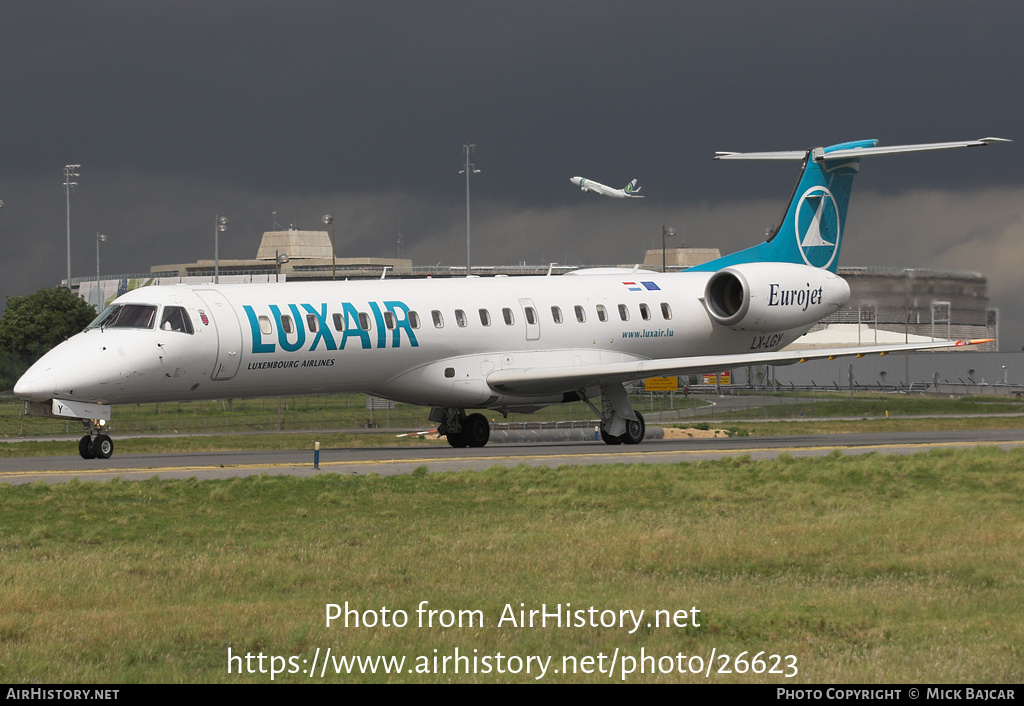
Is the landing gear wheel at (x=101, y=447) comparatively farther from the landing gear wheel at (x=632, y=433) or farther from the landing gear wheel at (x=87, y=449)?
the landing gear wheel at (x=632, y=433)

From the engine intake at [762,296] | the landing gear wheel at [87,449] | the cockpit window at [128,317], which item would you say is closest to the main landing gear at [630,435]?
the engine intake at [762,296]

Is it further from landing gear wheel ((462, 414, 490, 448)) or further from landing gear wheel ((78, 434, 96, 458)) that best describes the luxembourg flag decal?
landing gear wheel ((78, 434, 96, 458))

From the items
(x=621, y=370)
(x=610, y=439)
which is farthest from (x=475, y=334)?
(x=610, y=439)

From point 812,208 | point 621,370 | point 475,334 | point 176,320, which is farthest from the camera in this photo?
point 812,208

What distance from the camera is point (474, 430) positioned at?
3312cm

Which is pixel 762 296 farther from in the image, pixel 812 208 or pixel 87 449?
pixel 87 449

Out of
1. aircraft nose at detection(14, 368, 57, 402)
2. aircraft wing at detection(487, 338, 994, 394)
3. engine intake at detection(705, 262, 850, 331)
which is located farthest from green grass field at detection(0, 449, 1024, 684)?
engine intake at detection(705, 262, 850, 331)

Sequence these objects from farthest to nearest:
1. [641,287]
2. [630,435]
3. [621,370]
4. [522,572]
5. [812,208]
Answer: [812,208] → [641,287] → [630,435] → [621,370] → [522,572]

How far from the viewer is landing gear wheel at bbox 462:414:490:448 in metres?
33.1

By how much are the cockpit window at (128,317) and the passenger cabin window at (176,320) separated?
234mm

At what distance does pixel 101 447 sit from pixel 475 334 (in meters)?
9.24

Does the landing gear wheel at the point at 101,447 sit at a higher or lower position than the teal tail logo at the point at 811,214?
lower

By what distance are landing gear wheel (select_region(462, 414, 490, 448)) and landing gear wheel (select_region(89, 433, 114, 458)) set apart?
383 inches

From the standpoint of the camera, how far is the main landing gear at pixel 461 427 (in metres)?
33.0
